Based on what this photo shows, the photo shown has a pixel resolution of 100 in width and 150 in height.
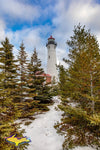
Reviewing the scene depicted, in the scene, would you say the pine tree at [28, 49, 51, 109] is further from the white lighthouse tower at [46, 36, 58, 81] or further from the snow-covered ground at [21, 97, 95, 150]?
the white lighthouse tower at [46, 36, 58, 81]

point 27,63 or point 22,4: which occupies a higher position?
point 22,4

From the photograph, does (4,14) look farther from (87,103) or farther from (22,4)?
(87,103)

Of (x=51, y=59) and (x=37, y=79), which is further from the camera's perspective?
(x=51, y=59)

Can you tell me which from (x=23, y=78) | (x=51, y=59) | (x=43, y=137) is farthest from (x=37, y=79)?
(x=51, y=59)

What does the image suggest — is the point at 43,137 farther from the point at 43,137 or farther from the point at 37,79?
the point at 37,79

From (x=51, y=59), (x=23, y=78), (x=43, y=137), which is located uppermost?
(x=51, y=59)

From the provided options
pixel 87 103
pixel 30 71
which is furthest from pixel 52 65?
pixel 87 103

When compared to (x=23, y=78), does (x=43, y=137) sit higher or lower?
lower

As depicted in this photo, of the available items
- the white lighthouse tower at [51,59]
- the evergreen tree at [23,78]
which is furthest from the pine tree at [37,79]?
the white lighthouse tower at [51,59]

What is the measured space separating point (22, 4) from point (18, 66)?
7104 millimetres

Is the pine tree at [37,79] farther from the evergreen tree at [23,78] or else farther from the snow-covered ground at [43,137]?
the snow-covered ground at [43,137]

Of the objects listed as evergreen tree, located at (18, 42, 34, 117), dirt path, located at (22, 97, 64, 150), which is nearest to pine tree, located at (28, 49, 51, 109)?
evergreen tree, located at (18, 42, 34, 117)

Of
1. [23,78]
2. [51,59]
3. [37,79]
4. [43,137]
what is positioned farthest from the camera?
[51,59]

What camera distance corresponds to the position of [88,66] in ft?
18.6
